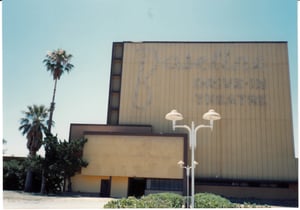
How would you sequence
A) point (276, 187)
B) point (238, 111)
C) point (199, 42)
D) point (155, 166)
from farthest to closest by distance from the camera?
point (199, 42) < point (238, 111) < point (276, 187) < point (155, 166)

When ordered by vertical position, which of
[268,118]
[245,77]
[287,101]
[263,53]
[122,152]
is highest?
[263,53]

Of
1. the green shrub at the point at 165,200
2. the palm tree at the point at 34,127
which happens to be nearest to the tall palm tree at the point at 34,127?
the palm tree at the point at 34,127

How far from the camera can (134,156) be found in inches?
1120

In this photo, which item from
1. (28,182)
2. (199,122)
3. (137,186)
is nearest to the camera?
(28,182)

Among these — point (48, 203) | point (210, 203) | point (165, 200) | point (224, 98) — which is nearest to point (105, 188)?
point (48, 203)

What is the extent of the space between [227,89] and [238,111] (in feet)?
8.98

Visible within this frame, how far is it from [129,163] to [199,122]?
902cm

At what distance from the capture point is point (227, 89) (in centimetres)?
3328

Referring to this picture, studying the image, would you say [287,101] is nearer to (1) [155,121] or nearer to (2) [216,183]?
(2) [216,183]

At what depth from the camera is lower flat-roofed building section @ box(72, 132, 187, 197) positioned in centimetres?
2792

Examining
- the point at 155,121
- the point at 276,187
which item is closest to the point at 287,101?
the point at 276,187

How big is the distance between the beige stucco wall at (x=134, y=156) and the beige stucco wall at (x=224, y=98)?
4.41 metres

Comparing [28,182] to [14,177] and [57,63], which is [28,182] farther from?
[57,63]

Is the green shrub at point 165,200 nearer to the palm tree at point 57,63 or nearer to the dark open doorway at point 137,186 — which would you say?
the dark open doorway at point 137,186
